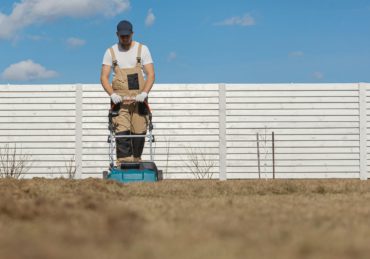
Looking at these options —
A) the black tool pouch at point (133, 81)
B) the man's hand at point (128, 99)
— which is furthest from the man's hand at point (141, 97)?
the black tool pouch at point (133, 81)

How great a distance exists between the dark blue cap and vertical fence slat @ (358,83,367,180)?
801 cm

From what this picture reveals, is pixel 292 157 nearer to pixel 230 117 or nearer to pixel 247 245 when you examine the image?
pixel 230 117

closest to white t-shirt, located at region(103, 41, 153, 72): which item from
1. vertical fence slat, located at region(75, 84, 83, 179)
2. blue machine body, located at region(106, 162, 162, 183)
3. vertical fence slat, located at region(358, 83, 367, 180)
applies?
blue machine body, located at region(106, 162, 162, 183)

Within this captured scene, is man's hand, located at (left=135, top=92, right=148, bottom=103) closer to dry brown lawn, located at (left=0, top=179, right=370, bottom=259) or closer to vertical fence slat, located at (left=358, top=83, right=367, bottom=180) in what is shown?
dry brown lawn, located at (left=0, top=179, right=370, bottom=259)

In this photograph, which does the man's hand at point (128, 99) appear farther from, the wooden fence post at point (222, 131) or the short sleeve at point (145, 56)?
the wooden fence post at point (222, 131)

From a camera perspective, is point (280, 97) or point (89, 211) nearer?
point (89, 211)

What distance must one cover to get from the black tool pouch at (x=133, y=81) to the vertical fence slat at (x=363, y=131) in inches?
306

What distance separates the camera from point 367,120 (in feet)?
45.6

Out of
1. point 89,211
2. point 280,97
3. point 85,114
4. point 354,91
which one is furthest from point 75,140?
point 89,211

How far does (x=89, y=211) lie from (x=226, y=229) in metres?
0.74

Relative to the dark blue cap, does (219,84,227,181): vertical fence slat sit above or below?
below

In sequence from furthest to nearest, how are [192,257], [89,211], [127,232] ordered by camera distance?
[89,211]
[127,232]
[192,257]

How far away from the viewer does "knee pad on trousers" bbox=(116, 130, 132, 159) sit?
7.40 meters

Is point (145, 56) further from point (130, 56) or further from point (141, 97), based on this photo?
point (141, 97)
